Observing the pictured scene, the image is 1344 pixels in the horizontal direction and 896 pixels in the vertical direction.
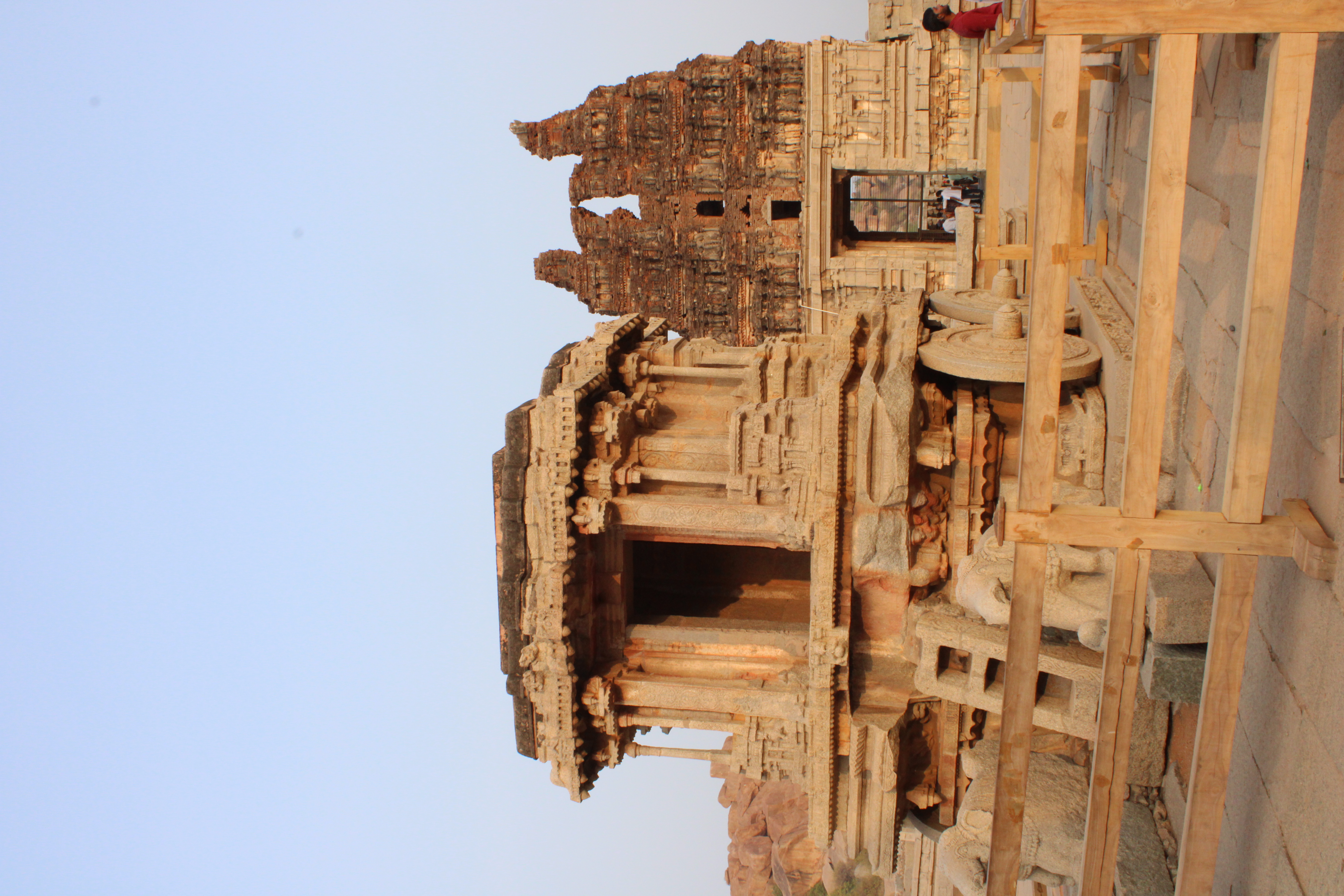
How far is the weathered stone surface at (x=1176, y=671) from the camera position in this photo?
5137 millimetres

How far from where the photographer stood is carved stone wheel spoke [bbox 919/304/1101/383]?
23.8ft


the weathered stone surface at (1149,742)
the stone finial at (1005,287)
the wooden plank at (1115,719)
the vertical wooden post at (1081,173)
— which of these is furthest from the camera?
the stone finial at (1005,287)

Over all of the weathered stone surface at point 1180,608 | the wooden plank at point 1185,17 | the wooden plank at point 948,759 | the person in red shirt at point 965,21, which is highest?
the person in red shirt at point 965,21

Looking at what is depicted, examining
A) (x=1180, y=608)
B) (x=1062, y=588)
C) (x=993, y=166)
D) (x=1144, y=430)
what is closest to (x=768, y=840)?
(x=993, y=166)

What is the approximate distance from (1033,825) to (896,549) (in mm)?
2158

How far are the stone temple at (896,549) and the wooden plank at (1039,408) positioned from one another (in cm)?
8

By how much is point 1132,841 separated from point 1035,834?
0.61m

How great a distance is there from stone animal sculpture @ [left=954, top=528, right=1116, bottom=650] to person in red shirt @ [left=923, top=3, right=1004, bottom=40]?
30.8ft

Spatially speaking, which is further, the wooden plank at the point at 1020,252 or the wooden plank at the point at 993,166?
the wooden plank at the point at 993,166

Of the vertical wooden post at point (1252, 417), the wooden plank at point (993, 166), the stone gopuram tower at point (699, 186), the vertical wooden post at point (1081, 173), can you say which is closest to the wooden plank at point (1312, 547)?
the vertical wooden post at point (1252, 417)

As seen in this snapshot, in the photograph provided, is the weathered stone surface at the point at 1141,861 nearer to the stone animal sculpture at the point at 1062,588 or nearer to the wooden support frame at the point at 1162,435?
the stone animal sculpture at the point at 1062,588

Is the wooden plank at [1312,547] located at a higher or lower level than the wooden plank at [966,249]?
lower

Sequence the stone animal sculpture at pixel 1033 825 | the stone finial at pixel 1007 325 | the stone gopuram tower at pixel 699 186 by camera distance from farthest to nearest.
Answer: the stone gopuram tower at pixel 699 186 < the stone finial at pixel 1007 325 < the stone animal sculpture at pixel 1033 825

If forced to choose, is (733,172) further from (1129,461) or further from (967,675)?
(1129,461)
